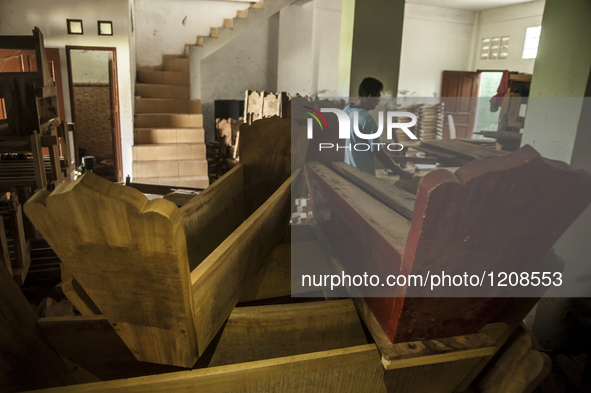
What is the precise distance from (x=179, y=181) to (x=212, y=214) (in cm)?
641

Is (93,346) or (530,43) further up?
(530,43)

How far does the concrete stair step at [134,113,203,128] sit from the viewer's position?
865 cm

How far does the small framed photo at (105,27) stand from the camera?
8.09 m

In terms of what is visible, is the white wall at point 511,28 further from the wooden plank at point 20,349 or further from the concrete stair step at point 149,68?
the wooden plank at point 20,349

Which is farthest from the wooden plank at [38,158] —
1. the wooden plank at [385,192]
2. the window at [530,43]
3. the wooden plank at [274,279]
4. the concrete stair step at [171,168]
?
the window at [530,43]

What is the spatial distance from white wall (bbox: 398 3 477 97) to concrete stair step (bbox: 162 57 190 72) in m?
7.45

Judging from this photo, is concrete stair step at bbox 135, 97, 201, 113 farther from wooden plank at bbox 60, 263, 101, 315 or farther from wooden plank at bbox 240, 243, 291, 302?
wooden plank at bbox 60, 263, 101, 315

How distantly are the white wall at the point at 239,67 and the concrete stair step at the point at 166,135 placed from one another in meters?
3.59

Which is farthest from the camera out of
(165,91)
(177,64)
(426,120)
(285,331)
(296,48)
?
(426,120)

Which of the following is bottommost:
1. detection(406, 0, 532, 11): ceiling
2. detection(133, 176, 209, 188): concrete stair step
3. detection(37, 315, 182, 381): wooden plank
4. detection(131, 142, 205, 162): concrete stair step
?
detection(133, 176, 209, 188): concrete stair step

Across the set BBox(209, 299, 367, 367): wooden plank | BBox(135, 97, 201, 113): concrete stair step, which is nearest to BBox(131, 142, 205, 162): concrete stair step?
BBox(135, 97, 201, 113): concrete stair step

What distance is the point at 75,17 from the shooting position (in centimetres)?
798

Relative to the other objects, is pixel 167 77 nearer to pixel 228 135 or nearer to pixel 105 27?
pixel 105 27

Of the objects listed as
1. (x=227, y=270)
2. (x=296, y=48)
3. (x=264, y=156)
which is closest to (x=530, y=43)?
(x=296, y=48)
